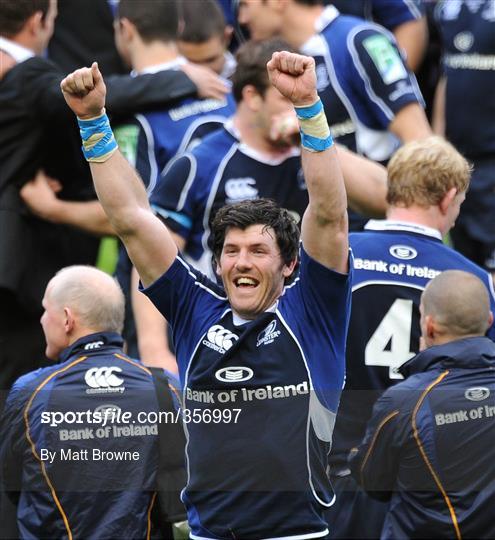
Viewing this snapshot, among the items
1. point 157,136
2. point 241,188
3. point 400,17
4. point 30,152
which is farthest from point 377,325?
point 400,17

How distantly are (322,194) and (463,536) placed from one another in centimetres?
150

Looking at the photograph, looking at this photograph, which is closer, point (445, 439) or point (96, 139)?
point (96, 139)

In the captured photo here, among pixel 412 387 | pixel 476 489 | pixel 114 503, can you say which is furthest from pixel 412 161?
pixel 114 503

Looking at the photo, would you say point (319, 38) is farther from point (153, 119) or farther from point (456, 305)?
point (456, 305)

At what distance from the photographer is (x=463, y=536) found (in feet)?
16.8

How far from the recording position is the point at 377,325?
551 cm

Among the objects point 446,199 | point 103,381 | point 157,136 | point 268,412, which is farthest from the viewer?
point 157,136

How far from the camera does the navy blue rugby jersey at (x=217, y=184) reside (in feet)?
20.4

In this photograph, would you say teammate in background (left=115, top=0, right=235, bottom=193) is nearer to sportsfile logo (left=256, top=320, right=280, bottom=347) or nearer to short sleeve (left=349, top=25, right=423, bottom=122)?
short sleeve (left=349, top=25, right=423, bottom=122)

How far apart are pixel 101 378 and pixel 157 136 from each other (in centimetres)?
170

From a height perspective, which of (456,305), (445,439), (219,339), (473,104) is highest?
(473,104)

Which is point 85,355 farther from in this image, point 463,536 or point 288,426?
point 463,536

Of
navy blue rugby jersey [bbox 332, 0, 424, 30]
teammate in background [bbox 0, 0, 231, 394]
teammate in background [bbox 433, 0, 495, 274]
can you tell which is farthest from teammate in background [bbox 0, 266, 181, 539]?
navy blue rugby jersey [bbox 332, 0, 424, 30]

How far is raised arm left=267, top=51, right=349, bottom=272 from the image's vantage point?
446cm
